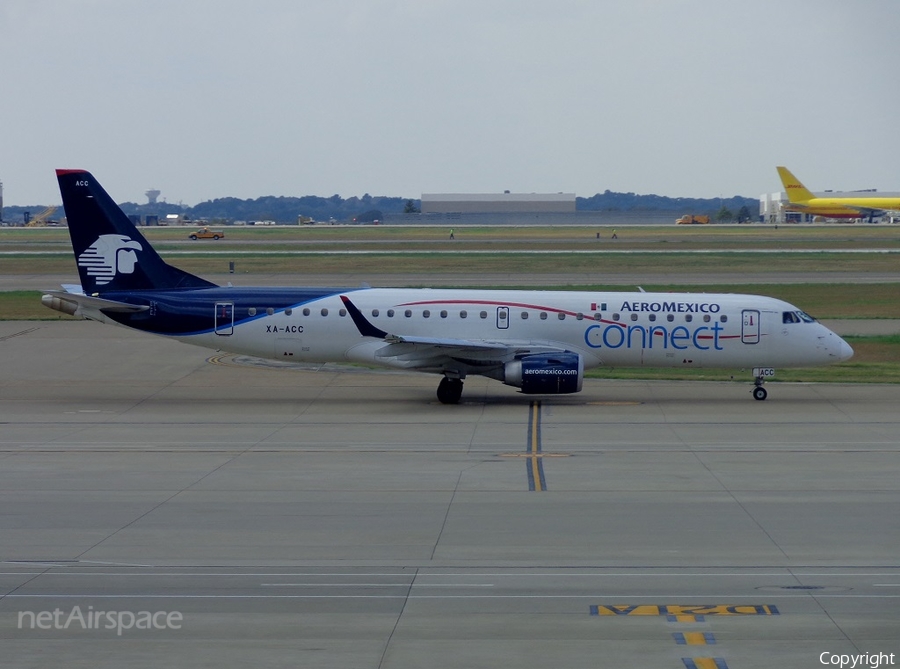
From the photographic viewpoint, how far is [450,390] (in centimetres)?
3136

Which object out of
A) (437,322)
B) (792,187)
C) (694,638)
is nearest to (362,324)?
(437,322)

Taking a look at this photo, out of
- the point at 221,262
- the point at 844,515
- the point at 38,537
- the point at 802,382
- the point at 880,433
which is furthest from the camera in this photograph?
the point at 221,262

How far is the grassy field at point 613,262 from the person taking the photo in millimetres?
41938

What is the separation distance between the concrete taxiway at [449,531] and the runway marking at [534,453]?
4.7 inches

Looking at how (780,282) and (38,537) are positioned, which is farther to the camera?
(780,282)

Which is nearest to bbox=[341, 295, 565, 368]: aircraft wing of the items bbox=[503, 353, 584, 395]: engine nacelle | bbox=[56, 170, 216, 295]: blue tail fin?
bbox=[503, 353, 584, 395]: engine nacelle

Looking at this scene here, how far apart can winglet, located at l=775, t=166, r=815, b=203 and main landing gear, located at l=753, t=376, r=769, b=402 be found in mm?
132420

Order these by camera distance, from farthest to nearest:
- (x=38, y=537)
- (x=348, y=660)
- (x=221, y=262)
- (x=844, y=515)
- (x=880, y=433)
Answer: (x=221, y=262)
(x=880, y=433)
(x=844, y=515)
(x=38, y=537)
(x=348, y=660)

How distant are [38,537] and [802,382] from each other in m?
26.0

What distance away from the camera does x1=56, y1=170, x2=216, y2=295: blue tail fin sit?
32156 millimetres

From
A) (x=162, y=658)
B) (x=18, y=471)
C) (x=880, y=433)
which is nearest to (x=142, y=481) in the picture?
(x=18, y=471)

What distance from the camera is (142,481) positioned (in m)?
21.0

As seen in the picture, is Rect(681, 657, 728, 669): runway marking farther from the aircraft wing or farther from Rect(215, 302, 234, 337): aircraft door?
Rect(215, 302, 234, 337): aircraft door

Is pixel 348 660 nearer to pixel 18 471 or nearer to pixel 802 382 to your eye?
pixel 18 471
